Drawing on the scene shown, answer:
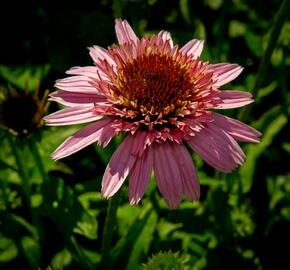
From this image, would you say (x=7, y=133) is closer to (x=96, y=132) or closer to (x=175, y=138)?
(x=96, y=132)

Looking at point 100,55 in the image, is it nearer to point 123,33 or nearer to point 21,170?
point 123,33

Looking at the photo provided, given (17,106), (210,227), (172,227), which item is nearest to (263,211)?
(210,227)

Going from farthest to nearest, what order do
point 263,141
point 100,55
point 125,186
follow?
1. point 263,141
2. point 125,186
3. point 100,55

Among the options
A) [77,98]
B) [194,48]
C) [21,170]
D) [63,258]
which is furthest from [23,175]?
[194,48]

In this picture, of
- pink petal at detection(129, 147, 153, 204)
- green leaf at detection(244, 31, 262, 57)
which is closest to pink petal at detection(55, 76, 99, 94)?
pink petal at detection(129, 147, 153, 204)

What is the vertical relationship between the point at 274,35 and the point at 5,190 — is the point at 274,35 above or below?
above

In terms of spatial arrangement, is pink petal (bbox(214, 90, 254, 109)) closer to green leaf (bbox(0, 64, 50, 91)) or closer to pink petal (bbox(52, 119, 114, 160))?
pink petal (bbox(52, 119, 114, 160))
